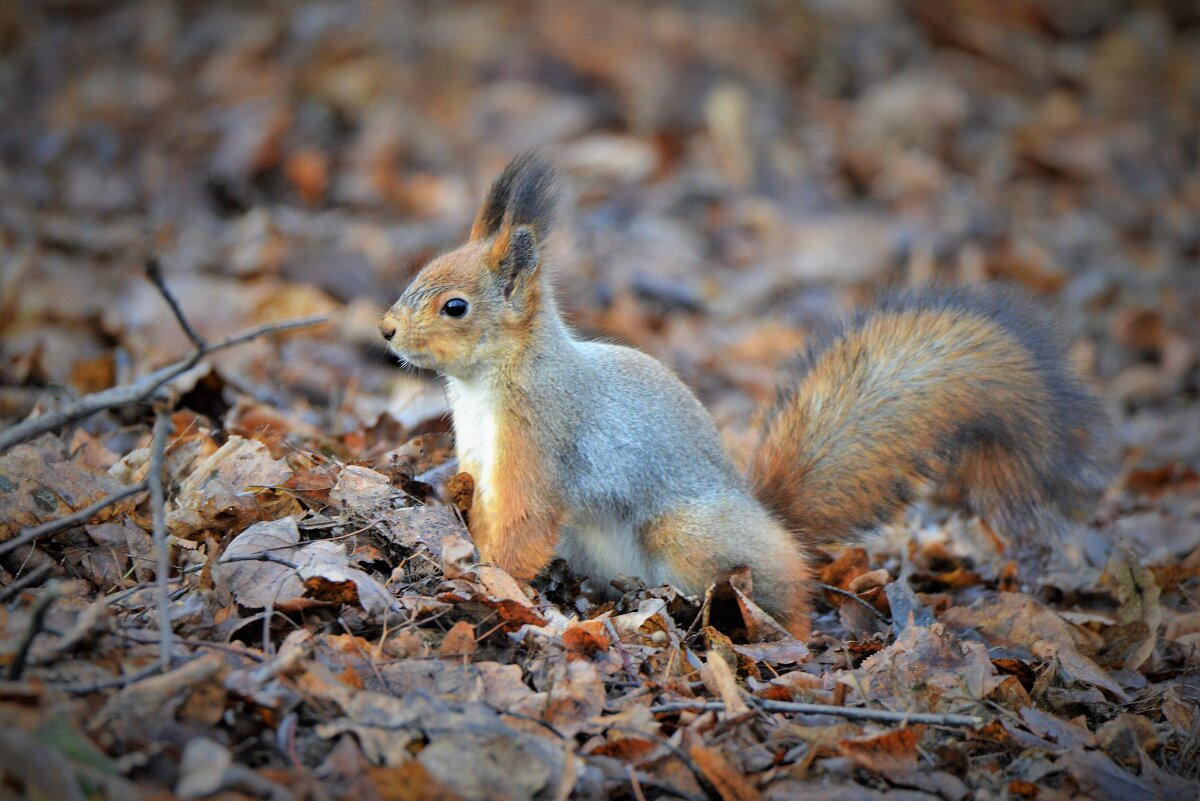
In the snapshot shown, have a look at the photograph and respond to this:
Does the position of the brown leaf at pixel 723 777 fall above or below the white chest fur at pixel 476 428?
below

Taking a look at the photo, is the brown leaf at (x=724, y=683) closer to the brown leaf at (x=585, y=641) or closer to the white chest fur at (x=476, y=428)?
the brown leaf at (x=585, y=641)

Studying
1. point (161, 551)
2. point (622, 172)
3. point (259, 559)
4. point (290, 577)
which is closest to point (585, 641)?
point (290, 577)

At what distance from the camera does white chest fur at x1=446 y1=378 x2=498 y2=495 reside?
4.03m

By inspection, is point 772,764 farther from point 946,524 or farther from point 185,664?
point 946,524

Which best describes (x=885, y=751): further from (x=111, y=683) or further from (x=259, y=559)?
(x=111, y=683)

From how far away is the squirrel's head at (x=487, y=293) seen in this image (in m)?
4.03

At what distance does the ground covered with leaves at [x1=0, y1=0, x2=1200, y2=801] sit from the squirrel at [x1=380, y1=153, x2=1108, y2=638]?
0.21 metres

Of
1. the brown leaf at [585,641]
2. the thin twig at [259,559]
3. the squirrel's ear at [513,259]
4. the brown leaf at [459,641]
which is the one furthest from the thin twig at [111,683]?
the squirrel's ear at [513,259]

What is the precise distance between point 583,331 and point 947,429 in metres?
2.94

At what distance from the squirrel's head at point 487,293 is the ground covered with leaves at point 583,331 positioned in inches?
12.3

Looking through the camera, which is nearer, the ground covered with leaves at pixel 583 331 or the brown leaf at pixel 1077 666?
the ground covered with leaves at pixel 583 331

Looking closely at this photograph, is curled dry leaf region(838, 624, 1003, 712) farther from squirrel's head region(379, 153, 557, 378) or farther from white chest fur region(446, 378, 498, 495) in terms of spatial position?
squirrel's head region(379, 153, 557, 378)

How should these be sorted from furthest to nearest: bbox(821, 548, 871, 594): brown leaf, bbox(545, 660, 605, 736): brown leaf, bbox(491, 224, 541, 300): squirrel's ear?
bbox(821, 548, 871, 594): brown leaf < bbox(491, 224, 541, 300): squirrel's ear < bbox(545, 660, 605, 736): brown leaf

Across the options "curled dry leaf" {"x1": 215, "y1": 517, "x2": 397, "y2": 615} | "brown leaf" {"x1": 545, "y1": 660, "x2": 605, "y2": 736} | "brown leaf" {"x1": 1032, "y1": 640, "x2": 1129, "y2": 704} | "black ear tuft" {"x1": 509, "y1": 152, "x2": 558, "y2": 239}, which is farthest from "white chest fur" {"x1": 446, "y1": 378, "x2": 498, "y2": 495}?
"brown leaf" {"x1": 1032, "y1": 640, "x2": 1129, "y2": 704}
